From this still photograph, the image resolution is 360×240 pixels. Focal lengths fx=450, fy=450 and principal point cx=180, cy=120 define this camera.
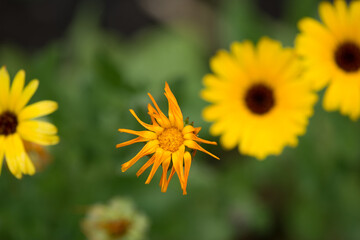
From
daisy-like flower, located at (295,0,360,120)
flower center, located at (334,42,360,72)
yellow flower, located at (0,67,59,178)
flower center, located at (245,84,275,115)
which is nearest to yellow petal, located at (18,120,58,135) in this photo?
yellow flower, located at (0,67,59,178)

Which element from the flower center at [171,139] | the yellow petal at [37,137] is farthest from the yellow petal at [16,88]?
the flower center at [171,139]

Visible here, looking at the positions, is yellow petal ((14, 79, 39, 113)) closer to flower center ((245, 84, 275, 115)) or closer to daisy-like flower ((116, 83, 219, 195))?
daisy-like flower ((116, 83, 219, 195))

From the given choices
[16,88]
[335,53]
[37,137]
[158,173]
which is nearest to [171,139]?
[37,137]

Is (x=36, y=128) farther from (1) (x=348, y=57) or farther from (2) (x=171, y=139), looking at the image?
(1) (x=348, y=57)

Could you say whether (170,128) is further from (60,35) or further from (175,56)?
(60,35)

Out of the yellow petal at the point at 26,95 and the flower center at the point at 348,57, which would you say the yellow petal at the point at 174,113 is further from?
the flower center at the point at 348,57
